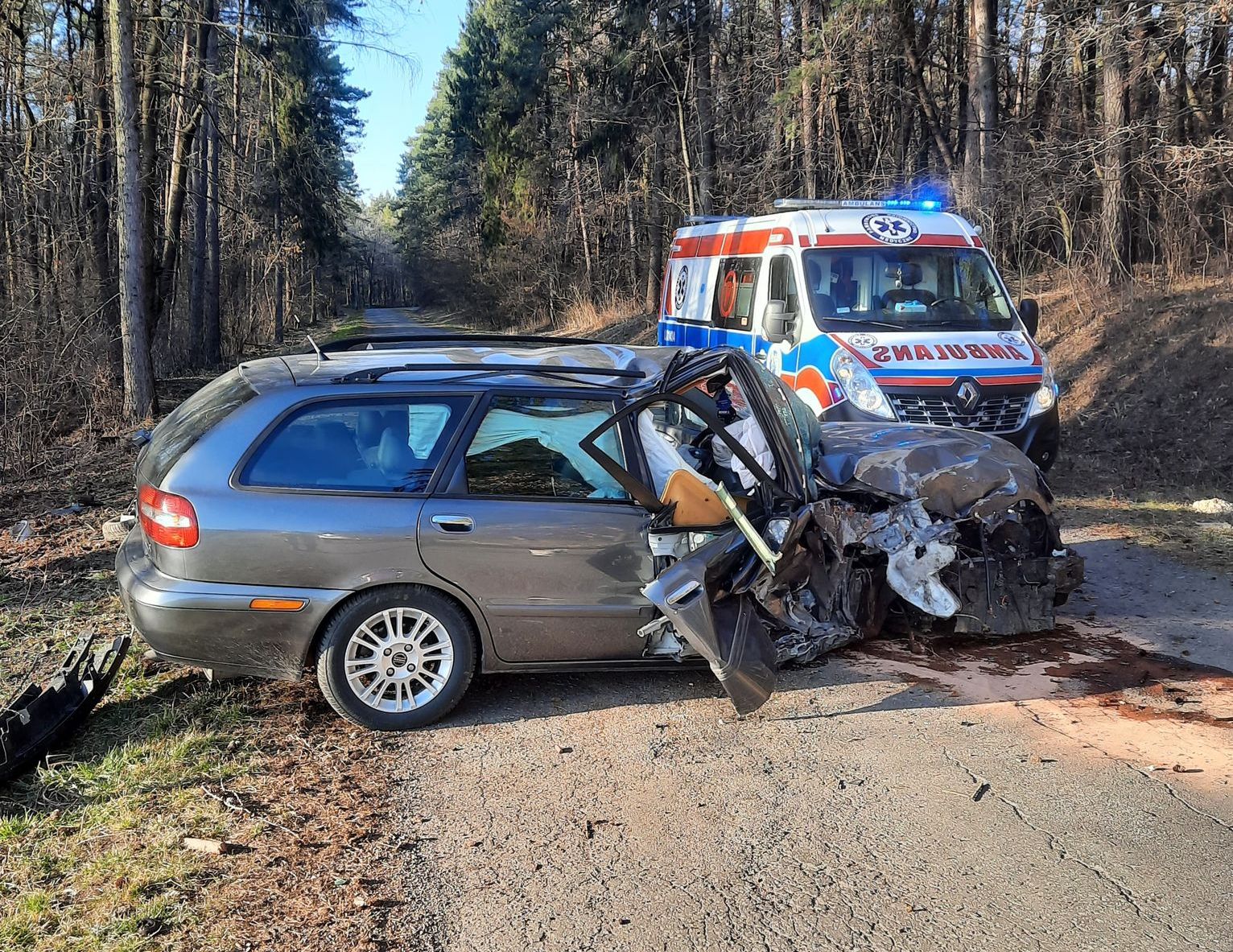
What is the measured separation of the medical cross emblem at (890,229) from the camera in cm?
938

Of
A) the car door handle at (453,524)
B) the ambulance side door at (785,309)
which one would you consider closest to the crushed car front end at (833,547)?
the car door handle at (453,524)

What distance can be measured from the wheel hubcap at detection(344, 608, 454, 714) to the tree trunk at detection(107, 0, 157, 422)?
10.8 m

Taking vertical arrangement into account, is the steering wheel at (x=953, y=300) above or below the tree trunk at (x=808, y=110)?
below

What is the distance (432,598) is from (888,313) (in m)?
6.04

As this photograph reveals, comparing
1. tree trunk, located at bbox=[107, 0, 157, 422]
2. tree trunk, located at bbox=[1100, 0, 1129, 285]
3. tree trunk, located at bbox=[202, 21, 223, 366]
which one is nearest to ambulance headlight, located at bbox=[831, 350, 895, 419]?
tree trunk, located at bbox=[1100, 0, 1129, 285]

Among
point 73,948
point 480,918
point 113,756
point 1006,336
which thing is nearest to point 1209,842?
point 480,918

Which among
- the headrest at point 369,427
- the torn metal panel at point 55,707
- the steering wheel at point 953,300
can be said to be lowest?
the torn metal panel at point 55,707

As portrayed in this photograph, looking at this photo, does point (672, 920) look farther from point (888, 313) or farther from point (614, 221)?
point (614, 221)

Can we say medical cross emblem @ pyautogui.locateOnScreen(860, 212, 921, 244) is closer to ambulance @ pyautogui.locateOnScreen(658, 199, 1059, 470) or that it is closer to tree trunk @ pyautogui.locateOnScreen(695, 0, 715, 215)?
ambulance @ pyautogui.locateOnScreen(658, 199, 1059, 470)

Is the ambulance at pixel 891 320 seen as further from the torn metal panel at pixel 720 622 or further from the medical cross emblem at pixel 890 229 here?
the torn metal panel at pixel 720 622

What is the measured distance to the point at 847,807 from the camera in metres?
3.93

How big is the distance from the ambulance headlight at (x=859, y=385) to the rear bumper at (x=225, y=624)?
5249 mm

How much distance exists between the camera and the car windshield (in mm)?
9117

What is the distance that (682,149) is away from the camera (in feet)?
97.7
